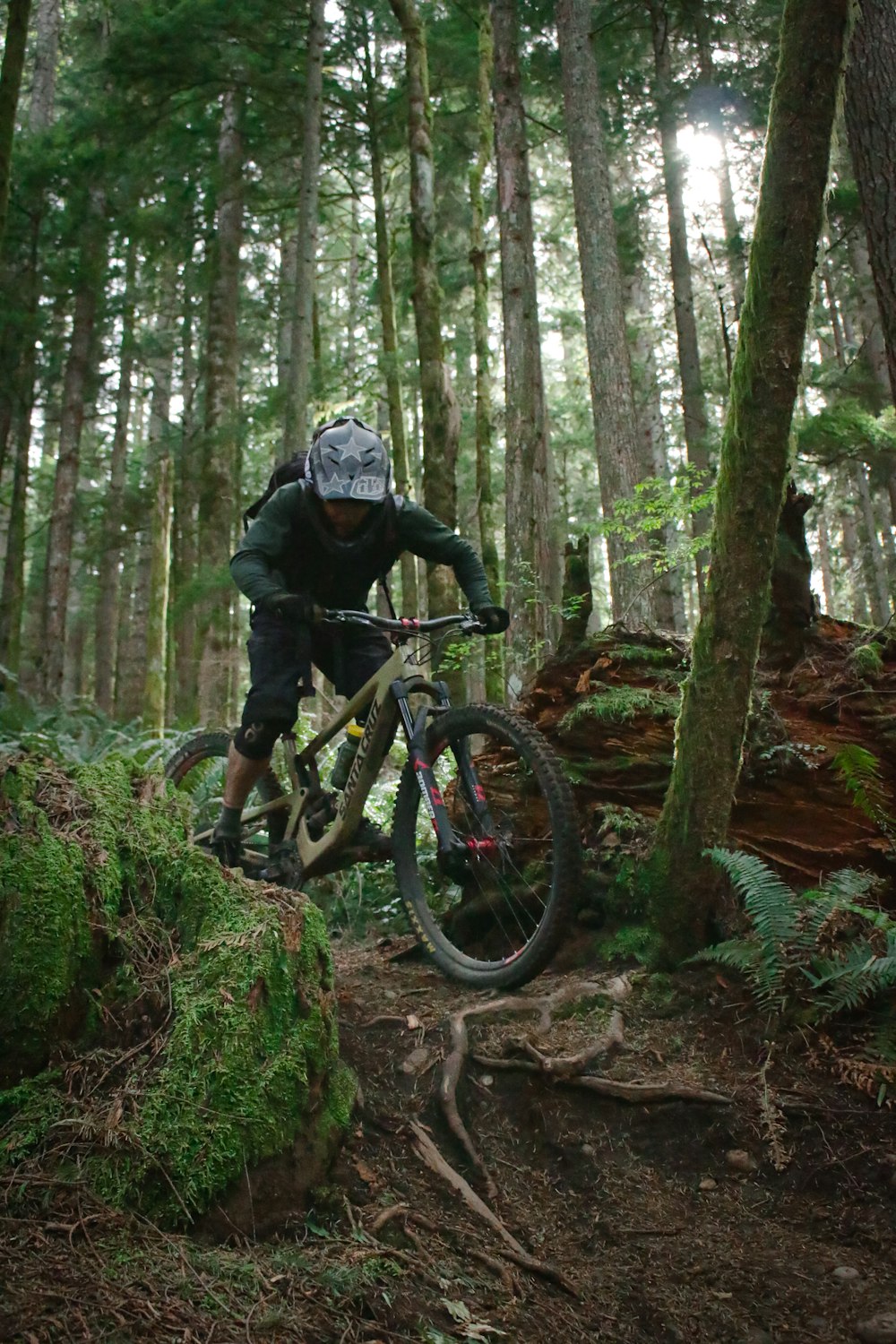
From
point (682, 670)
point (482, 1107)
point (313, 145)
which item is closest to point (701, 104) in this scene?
point (313, 145)

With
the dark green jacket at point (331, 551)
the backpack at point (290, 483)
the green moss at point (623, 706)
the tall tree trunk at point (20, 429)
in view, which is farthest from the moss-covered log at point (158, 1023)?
the tall tree trunk at point (20, 429)

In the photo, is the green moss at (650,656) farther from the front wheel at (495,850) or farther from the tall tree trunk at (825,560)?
the tall tree trunk at (825,560)

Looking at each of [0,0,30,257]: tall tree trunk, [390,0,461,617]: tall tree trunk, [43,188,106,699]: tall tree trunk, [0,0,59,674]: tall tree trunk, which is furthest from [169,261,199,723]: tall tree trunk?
[0,0,30,257]: tall tree trunk

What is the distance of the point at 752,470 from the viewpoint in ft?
11.4

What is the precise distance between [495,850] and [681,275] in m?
15.5

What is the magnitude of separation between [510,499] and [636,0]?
31.7 ft

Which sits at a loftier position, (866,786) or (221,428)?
(221,428)

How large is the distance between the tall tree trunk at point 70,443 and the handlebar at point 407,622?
490 inches

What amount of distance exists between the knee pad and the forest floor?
5.42 feet

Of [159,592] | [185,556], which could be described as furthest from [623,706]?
[185,556]

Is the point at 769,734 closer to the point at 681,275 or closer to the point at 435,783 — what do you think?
the point at 435,783

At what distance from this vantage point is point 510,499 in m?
10.6

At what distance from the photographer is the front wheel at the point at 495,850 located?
139 inches

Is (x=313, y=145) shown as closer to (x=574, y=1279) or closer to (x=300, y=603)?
(x=300, y=603)
